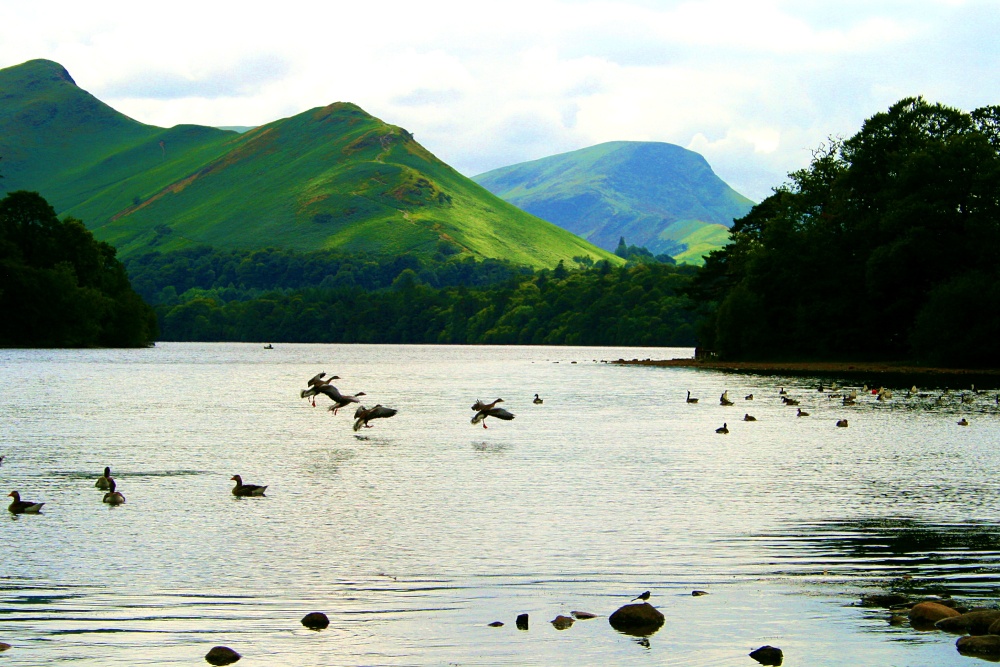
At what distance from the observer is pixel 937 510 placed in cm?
3216

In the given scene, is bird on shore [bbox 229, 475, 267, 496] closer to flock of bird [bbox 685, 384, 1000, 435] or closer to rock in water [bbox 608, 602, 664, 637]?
rock in water [bbox 608, 602, 664, 637]

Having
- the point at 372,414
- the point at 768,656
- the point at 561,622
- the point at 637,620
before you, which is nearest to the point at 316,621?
the point at 561,622

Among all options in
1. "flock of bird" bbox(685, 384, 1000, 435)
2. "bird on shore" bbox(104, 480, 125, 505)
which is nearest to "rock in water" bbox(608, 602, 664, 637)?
"bird on shore" bbox(104, 480, 125, 505)

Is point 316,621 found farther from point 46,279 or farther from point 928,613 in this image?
point 46,279

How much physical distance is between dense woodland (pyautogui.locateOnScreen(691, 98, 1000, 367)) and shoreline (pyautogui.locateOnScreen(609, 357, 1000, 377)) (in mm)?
1736

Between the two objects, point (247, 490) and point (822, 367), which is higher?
point (822, 367)

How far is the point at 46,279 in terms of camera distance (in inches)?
6511

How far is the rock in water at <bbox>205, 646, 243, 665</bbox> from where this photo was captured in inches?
669

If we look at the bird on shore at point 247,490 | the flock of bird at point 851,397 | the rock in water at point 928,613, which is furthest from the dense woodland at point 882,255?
the rock in water at point 928,613

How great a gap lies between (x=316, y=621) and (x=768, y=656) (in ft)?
24.4

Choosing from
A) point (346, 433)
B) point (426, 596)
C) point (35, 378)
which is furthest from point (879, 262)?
point (426, 596)

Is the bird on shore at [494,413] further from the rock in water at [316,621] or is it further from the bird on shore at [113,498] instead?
the rock in water at [316,621]

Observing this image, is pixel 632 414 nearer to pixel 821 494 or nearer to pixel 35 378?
pixel 821 494

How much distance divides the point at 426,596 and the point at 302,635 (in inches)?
132
